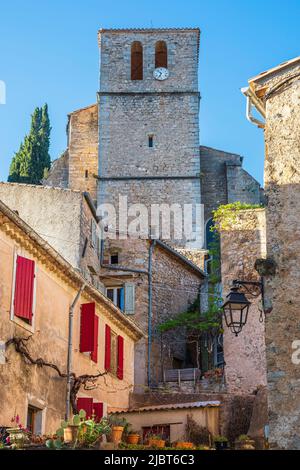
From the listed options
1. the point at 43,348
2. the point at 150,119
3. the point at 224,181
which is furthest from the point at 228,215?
the point at 224,181

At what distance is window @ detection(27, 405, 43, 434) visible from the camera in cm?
1697

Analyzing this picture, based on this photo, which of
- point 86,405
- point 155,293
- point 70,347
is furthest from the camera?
point 155,293

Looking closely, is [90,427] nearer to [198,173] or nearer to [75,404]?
[75,404]

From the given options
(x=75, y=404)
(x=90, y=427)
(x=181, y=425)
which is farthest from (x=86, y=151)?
(x=90, y=427)

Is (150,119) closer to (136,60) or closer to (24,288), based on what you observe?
(136,60)

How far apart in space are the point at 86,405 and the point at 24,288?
177 inches

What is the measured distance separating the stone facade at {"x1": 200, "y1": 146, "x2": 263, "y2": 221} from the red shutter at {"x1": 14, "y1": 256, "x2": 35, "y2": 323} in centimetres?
3049

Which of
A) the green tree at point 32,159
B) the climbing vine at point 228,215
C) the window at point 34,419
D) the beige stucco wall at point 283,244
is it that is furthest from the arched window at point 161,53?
the beige stucco wall at point 283,244

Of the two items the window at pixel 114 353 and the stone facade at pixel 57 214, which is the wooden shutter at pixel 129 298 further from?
the window at pixel 114 353

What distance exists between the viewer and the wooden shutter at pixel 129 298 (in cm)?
3080

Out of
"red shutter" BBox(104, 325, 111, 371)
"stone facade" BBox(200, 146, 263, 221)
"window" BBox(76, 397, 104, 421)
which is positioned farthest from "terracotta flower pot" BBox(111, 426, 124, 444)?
"stone facade" BBox(200, 146, 263, 221)

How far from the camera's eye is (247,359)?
26.3 metres

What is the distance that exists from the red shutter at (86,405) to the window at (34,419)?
2.19m

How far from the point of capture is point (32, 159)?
53.4 m
